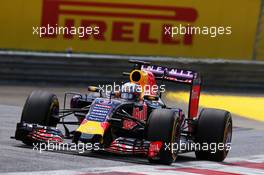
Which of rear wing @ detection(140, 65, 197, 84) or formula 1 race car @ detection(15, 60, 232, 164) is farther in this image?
rear wing @ detection(140, 65, 197, 84)

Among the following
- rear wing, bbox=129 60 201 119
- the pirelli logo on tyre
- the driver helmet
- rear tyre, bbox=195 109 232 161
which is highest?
the pirelli logo on tyre

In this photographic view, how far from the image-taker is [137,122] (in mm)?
11047


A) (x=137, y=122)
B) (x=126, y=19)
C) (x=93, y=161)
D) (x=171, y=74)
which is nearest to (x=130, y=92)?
(x=137, y=122)

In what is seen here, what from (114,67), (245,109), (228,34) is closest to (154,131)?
Answer: (245,109)

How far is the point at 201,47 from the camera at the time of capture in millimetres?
22469

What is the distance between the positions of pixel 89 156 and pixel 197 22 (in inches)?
483

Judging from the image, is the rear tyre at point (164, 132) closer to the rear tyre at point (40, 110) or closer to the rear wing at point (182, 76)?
the rear tyre at point (40, 110)

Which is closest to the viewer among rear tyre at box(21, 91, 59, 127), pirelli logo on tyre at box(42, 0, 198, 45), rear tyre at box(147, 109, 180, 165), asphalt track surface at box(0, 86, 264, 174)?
asphalt track surface at box(0, 86, 264, 174)

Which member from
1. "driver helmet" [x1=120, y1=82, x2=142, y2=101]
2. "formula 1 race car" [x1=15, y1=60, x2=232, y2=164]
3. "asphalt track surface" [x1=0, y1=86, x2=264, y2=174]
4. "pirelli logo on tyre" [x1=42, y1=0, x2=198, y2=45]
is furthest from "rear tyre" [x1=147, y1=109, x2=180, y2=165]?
"pirelli logo on tyre" [x1=42, y1=0, x2=198, y2=45]

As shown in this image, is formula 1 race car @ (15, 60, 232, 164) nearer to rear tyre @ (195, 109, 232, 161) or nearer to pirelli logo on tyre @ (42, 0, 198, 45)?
rear tyre @ (195, 109, 232, 161)

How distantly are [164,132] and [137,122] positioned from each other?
0.74m

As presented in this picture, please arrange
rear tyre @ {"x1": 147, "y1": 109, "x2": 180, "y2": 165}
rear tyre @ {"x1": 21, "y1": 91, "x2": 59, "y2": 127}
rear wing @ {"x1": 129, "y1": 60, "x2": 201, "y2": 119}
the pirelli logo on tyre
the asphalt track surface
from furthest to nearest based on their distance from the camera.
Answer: the pirelli logo on tyre < rear wing @ {"x1": 129, "y1": 60, "x2": 201, "y2": 119} < rear tyre @ {"x1": 21, "y1": 91, "x2": 59, "y2": 127} < rear tyre @ {"x1": 147, "y1": 109, "x2": 180, "y2": 165} < the asphalt track surface

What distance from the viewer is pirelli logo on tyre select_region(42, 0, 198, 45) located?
72.0ft

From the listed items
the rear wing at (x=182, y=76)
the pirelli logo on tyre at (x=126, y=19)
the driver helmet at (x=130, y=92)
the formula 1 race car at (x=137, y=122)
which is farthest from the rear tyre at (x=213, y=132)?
the pirelli logo on tyre at (x=126, y=19)
